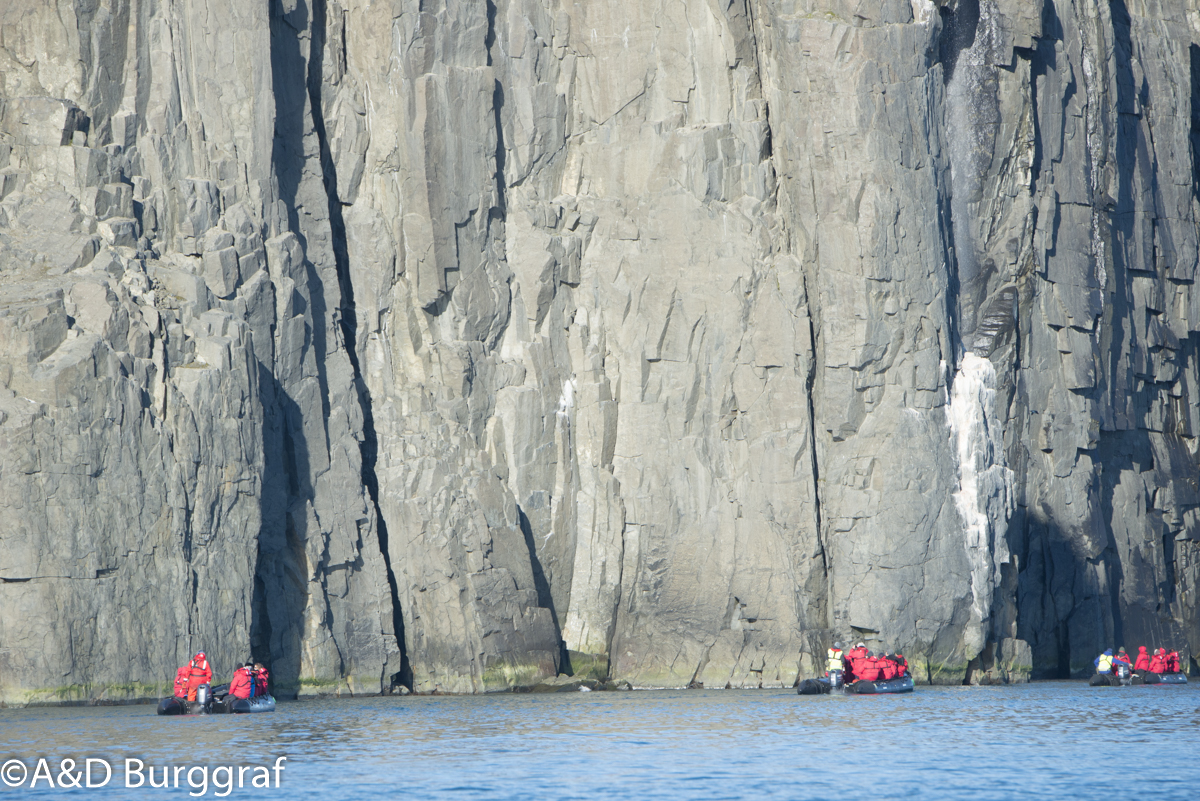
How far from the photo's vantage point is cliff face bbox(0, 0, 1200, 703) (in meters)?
43.0

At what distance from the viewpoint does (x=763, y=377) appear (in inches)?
1949

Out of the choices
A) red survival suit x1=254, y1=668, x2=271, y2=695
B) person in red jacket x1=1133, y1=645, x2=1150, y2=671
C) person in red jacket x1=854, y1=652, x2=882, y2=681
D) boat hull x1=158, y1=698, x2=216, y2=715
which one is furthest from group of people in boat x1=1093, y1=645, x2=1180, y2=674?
boat hull x1=158, y1=698, x2=216, y2=715

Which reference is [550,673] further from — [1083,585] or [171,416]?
[1083,585]

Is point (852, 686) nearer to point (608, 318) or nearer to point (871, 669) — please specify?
point (871, 669)

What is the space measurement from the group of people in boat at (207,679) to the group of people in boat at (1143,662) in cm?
2645

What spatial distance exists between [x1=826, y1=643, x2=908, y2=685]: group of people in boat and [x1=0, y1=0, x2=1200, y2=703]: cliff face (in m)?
2.55

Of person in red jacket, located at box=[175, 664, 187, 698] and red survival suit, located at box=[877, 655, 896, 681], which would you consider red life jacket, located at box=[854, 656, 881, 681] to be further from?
person in red jacket, located at box=[175, 664, 187, 698]

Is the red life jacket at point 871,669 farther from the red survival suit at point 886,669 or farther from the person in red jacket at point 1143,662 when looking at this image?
the person in red jacket at point 1143,662

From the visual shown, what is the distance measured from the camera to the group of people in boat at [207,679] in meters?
36.4

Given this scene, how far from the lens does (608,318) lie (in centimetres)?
5119

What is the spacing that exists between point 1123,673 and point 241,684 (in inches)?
1099

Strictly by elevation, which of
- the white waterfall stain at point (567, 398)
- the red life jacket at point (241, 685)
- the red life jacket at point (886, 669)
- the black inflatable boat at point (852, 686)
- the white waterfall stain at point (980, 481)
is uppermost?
the white waterfall stain at point (567, 398)

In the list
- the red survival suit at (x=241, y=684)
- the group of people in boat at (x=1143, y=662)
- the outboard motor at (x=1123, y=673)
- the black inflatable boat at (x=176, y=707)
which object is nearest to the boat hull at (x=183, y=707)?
the black inflatable boat at (x=176, y=707)

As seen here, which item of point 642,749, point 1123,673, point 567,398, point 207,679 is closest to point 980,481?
point 1123,673
